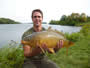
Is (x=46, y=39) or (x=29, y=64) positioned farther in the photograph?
(x=29, y=64)

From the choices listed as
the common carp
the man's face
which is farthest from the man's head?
the common carp

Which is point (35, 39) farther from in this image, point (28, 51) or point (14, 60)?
point (14, 60)

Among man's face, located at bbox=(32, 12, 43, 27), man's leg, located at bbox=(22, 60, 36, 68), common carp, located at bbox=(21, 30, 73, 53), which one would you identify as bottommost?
man's leg, located at bbox=(22, 60, 36, 68)

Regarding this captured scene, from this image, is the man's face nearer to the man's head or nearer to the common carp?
the man's head

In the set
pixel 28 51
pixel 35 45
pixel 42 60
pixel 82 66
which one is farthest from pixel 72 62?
pixel 35 45

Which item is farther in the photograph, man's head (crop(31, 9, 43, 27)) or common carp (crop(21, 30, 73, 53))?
man's head (crop(31, 9, 43, 27))

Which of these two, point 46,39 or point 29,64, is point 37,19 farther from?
point 29,64

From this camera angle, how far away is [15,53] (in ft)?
8.19

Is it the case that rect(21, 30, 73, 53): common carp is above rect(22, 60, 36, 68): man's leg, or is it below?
above

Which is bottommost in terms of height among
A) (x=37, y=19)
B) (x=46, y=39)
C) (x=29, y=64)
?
(x=29, y=64)

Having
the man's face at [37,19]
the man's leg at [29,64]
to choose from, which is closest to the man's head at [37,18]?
the man's face at [37,19]

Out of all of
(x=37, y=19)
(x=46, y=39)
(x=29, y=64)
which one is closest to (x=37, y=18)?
(x=37, y=19)

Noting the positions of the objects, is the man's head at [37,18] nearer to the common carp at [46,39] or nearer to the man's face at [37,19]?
the man's face at [37,19]

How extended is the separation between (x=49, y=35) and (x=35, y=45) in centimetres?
18
